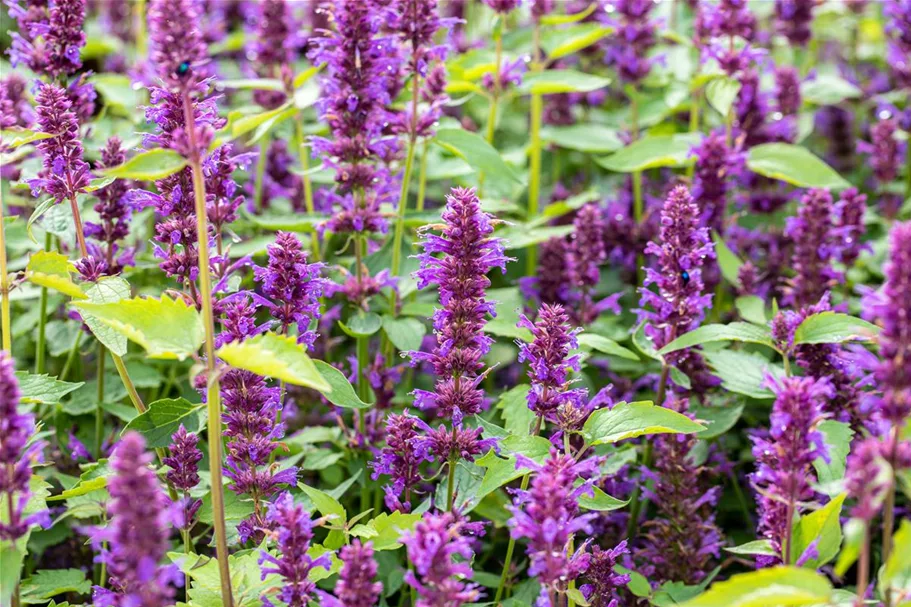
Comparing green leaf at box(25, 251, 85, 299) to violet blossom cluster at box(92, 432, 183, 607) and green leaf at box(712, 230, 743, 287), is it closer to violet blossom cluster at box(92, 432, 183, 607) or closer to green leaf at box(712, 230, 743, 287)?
violet blossom cluster at box(92, 432, 183, 607)

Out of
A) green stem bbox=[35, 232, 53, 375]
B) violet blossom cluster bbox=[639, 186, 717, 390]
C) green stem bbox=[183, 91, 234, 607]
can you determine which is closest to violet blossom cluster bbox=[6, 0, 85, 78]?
green stem bbox=[35, 232, 53, 375]

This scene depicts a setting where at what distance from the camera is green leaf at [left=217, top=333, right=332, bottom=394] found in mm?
2133

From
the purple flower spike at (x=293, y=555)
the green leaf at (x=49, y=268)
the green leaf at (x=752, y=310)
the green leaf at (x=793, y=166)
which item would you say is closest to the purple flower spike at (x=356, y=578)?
the purple flower spike at (x=293, y=555)

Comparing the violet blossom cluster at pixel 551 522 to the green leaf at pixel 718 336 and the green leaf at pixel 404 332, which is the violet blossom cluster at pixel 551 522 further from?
the green leaf at pixel 404 332

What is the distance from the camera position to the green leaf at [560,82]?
443cm

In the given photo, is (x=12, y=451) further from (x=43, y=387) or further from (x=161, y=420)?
(x=43, y=387)

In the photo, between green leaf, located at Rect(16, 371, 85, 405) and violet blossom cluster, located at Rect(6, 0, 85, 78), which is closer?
green leaf, located at Rect(16, 371, 85, 405)

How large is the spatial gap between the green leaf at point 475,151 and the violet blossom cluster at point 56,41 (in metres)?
1.36

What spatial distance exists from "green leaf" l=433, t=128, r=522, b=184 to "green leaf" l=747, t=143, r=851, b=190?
1.23 m

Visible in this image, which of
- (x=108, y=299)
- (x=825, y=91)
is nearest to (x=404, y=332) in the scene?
(x=108, y=299)

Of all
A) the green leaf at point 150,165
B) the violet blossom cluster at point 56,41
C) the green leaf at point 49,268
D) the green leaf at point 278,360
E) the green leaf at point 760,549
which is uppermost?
the violet blossom cluster at point 56,41

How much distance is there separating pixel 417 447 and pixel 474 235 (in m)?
0.66

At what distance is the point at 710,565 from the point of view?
11.6 ft

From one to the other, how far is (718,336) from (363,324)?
1.27 m
